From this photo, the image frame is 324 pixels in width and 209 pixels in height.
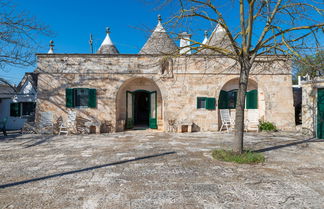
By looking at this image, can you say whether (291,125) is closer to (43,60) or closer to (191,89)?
(191,89)

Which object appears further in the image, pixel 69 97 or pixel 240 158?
pixel 69 97

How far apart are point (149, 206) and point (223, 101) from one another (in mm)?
8234

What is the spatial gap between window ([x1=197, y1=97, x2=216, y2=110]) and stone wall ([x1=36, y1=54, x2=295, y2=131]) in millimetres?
179

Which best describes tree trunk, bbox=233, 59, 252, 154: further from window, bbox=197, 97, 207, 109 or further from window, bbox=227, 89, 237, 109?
window, bbox=227, 89, 237, 109

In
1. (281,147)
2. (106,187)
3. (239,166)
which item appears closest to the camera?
(106,187)

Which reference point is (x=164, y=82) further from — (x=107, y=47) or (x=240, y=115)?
(x=107, y=47)

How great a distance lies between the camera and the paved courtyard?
2576 mm

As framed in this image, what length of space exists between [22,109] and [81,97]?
672cm

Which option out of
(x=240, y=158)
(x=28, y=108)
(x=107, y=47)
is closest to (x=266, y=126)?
(x=240, y=158)

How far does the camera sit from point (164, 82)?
9.35 metres

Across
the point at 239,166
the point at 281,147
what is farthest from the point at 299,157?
the point at 239,166

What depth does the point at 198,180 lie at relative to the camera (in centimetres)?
330

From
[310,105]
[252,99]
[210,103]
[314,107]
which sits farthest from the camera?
[252,99]

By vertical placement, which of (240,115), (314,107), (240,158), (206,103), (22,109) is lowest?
(240,158)
